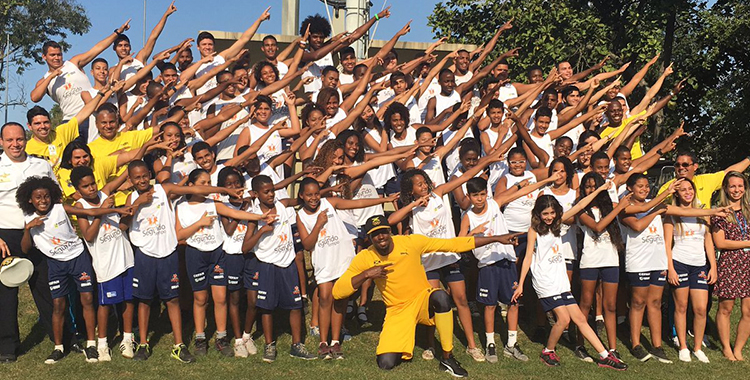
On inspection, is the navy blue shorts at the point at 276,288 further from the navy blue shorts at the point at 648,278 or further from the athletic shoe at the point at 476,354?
the navy blue shorts at the point at 648,278

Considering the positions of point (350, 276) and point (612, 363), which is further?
point (612, 363)

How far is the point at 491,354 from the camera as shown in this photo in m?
7.88

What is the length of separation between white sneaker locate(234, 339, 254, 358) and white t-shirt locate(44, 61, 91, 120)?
4.12 meters

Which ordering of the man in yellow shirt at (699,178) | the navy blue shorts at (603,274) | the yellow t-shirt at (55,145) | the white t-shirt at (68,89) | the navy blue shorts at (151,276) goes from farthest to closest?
the white t-shirt at (68,89) → the man in yellow shirt at (699,178) → the yellow t-shirt at (55,145) → the navy blue shorts at (603,274) → the navy blue shorts at (151,276)

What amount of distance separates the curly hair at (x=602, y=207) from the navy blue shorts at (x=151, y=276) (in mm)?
4522

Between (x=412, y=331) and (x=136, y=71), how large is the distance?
6.01 m

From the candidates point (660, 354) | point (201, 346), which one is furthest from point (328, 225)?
point (660, 354)

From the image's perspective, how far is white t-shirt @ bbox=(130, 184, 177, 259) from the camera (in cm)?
759

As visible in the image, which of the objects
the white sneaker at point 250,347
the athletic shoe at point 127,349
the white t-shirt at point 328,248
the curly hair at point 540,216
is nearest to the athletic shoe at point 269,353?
the white sneaker at point 250,347

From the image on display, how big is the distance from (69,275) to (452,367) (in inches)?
157

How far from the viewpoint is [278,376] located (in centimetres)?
727

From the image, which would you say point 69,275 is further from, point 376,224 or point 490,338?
point 490,338

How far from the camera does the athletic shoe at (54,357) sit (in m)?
7.47

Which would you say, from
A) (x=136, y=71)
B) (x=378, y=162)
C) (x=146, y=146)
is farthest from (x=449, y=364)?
(x=136, y=71)
